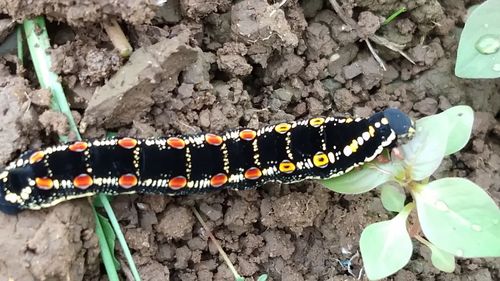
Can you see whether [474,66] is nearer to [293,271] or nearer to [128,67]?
[293,271]

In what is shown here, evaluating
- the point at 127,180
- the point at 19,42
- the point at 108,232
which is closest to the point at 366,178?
the point at 127,180

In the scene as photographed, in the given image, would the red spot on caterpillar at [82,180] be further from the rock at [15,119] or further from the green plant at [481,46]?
the green plant at [481,46]

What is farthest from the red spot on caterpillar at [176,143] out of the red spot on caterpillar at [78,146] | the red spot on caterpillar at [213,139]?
the red spot on caterpillar at [78,146]

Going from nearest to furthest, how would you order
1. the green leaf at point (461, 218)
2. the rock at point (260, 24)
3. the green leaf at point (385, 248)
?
1. the green leaf at point (461, 218)
2. the green leaf at point (385, 248)
3. the rock at point (260, 24)

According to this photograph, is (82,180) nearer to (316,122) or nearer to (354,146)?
(316,122)

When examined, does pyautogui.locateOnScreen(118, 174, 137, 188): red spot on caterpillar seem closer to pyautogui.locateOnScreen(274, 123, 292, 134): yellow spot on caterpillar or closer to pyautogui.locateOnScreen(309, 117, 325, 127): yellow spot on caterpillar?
pyautogui.locateOnScreen(274, 123, 292, 134): yellow spot on caterpillar
